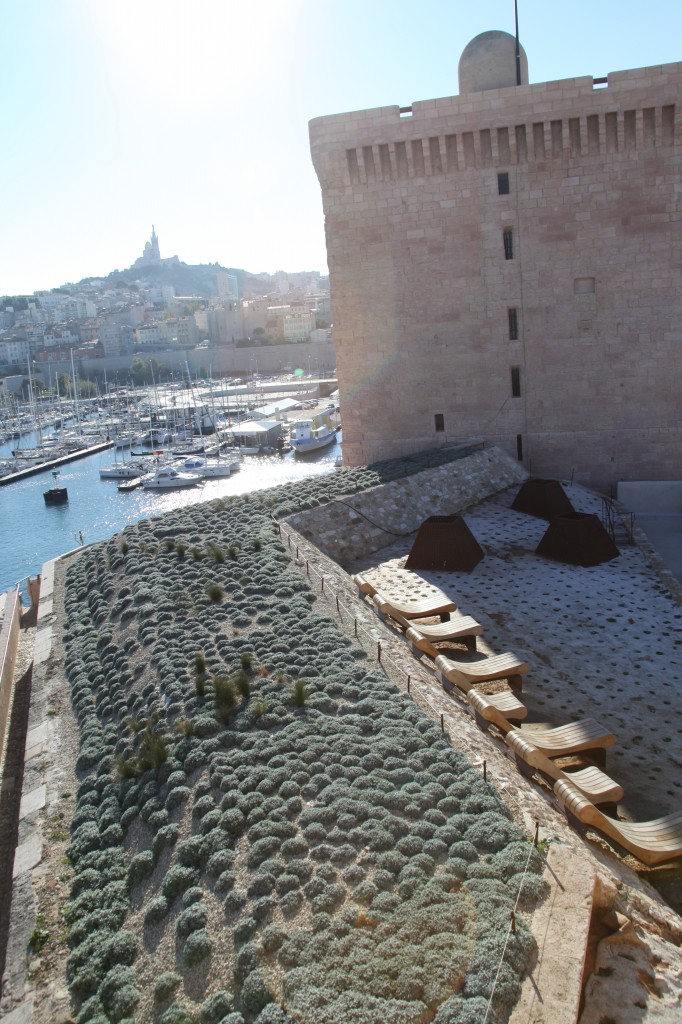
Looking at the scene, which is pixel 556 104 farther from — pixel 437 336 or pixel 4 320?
pixel 4 320

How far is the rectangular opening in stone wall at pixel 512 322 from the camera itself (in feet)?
57.3

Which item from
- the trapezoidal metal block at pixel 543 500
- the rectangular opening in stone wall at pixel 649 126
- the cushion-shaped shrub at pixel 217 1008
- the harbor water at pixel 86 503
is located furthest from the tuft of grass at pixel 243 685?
the harbor water at pixel 86 503

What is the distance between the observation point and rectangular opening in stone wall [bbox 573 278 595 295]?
17016 mm

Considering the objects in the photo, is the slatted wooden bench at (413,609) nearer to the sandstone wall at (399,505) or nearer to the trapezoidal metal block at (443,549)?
the trapezoidal metal block at (443,549)

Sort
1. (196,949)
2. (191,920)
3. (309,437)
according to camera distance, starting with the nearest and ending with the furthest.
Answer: (196,949)
(191,920)
(309,437)

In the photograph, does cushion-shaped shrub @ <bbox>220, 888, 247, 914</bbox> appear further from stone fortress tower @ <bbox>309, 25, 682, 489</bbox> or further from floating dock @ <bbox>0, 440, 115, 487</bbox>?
floating dock @ <bbox>0, 440, 115, 487</bbox>

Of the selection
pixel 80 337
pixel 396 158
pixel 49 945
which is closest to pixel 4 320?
pixel 80 337

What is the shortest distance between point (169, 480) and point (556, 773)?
39.7 metres

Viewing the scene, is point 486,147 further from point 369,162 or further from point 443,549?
point 443,549

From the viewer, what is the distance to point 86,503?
43.0 meters

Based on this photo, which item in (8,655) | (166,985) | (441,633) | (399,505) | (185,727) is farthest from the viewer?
(399,505)

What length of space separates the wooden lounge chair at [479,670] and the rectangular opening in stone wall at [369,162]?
12170 mm

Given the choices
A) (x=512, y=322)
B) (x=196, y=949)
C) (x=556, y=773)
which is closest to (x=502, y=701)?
(x=556, y=773)

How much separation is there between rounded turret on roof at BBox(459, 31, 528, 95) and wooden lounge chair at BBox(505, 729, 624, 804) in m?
15.4
